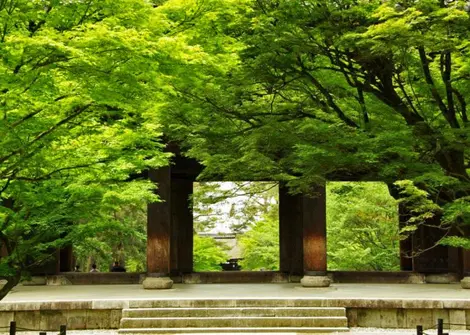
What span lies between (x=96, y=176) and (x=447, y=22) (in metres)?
6.62

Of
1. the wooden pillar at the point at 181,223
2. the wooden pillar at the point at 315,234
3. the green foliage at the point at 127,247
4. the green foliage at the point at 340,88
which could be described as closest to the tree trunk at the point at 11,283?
the green foliage at the point at 340,88

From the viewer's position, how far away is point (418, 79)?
12383mm

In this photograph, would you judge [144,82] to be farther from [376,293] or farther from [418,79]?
[376,293]

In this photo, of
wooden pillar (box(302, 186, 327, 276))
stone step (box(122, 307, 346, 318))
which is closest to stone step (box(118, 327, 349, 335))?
stone step (box(122, 307, 346, 318))

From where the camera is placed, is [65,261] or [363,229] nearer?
[65,261]

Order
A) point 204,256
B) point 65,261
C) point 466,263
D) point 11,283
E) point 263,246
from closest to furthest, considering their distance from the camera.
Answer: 1. point 11,283
2. point 466,263
3. point 65,261
4. point 204,256
5. point 263,246

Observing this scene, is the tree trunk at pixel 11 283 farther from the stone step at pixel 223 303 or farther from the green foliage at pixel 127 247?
the green foliage at pixel 127 247

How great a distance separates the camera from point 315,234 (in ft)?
66.2

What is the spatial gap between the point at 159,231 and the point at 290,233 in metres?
5.53

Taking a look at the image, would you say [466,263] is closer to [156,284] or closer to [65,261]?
[156,284]

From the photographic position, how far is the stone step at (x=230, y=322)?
49.8 feet

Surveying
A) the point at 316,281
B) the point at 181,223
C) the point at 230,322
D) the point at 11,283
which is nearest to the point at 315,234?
the point at 316,281

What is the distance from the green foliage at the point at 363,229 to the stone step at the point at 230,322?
470 inches

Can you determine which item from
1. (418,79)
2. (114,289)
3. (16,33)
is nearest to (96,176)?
(16,33)
